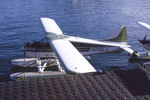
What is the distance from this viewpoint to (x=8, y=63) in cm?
2450

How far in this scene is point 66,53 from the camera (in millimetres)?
16797

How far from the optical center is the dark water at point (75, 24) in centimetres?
2670

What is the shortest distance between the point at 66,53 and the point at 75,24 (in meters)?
26.9

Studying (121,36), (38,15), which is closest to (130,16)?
(38,15)

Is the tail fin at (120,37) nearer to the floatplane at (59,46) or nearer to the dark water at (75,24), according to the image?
the floatplane at (59,46)

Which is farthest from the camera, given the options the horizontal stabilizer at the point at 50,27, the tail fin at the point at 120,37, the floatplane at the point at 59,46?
the tail fin at the point at 120,37

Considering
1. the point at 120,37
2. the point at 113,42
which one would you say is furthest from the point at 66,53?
the point at 120,37

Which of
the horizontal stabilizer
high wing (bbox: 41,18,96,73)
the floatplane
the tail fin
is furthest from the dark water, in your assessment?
high wing (bbox: 41,18,96,73)

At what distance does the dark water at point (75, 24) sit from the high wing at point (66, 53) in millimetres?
5096

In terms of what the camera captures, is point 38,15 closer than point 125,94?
No

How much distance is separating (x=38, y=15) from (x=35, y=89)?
4399cm

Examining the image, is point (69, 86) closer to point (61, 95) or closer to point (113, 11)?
point (61, 95)

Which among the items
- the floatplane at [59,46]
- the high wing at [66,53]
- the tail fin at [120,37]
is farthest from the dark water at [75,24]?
the high wing at [66,53]

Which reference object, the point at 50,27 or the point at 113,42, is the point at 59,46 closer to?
the point at 50,27
